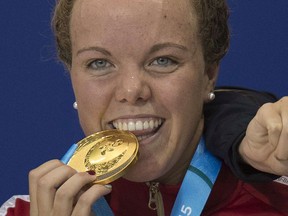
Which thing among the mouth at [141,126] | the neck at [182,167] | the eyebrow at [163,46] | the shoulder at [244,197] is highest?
the eyebrow at [163,46]

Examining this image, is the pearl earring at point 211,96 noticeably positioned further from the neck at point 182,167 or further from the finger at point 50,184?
the finger at point 50,184

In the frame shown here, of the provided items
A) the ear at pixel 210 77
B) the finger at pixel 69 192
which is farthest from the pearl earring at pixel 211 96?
the finger at pixel 69 192

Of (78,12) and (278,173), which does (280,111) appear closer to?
(278,173)

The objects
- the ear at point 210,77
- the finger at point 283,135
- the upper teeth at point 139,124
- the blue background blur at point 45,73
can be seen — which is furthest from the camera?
the blue background blur at point 45,73

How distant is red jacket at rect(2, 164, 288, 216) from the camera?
3.88 ft

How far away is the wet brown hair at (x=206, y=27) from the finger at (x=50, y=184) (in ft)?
1.00

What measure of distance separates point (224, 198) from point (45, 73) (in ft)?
3.61

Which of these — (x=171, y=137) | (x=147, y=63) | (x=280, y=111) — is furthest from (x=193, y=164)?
(x=280, y=111)

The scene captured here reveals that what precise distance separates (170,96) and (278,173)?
25cm

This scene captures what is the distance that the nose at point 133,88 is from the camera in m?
1.08

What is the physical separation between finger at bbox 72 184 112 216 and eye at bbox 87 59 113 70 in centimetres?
23

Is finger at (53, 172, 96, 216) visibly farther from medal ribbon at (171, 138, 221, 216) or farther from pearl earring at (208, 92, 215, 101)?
pearl earring at (208, 92, 215, 101)

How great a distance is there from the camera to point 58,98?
7.11ft

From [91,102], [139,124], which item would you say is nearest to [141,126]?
[139,124]
